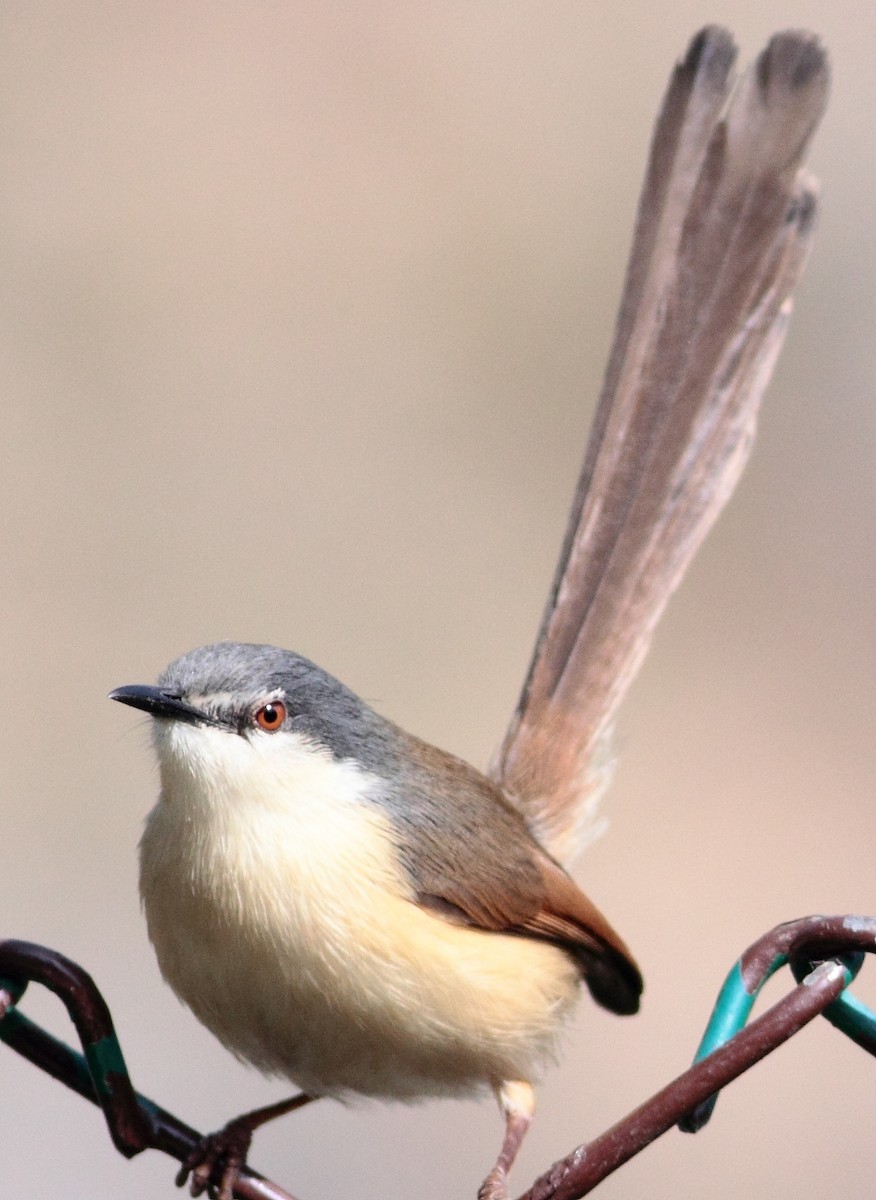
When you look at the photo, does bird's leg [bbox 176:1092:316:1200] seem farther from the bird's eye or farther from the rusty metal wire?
the bird's eye

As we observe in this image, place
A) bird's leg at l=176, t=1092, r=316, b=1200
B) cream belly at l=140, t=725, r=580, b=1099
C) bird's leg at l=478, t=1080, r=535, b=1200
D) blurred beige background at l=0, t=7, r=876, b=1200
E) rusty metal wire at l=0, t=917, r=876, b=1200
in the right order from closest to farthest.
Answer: rusty metal wire at l=0, t=917, r=876, b=1200
cream belly at l=140, t=725, r=580, b=1099
bird's leg at l=176, t=1092, r=316, b=1200
bird's leg at l=478, t=1080, r=535, b=1200
blurred beige background at l=0, t=7, r=876, b=1200

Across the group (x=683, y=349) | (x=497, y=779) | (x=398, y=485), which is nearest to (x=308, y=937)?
(x=497, y=779)

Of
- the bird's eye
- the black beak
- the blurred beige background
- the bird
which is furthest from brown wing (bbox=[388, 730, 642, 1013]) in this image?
the blurred beige background

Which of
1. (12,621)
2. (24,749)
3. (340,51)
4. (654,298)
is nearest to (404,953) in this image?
(654,298)

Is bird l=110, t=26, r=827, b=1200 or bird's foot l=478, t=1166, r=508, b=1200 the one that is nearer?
bird l=110, t=26, r=827, b=1200

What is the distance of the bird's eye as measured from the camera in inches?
127

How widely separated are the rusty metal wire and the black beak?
69 cm

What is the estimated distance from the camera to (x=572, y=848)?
14.1 ft

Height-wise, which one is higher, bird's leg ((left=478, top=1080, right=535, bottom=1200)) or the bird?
the bird

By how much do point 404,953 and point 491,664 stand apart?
465 centimetres

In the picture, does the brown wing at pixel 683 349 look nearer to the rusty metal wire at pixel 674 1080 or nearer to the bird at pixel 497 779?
the bird at pixel 497 779

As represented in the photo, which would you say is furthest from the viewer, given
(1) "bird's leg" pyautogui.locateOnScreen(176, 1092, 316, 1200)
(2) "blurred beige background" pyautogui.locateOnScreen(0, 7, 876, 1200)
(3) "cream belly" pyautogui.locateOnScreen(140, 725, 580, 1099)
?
(2) "blurred beige background" pyautogui.locateOnScreen(0, 7, 876, 1200)

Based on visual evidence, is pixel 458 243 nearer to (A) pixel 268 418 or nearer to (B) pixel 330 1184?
(A) pixel 268 418

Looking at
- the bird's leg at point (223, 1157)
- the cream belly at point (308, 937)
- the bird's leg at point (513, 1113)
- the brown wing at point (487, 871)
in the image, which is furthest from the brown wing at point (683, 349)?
the bird's leg at point (223, 1157)
